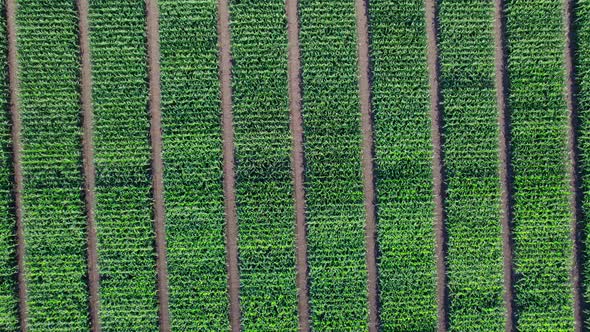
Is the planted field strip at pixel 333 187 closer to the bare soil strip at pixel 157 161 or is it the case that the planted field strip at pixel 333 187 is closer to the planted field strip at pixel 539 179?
the bare soil strip at pixel 157 161

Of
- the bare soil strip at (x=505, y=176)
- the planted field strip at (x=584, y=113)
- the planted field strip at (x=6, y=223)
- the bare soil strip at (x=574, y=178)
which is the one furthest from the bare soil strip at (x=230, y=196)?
the planted field strip at (x=584, y=113)

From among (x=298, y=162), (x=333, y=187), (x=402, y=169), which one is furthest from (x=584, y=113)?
(x=298, y=162)

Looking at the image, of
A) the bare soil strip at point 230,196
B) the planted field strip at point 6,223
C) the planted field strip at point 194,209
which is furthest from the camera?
the bare soil strip at point 230,196

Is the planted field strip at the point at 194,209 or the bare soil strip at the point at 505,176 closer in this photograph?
the planted field strip at the point at 194,209

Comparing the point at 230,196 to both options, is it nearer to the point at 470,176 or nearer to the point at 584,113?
the point at 470,176

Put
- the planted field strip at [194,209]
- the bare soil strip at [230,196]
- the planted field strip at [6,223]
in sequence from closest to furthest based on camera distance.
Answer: the planted field strip at [6,223], the planted field strip at [194,209], the bare soil strip at [230,196]

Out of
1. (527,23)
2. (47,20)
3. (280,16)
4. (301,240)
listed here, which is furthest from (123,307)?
(527,23)

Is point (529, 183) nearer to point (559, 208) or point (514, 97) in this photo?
point (559, 208)
